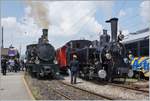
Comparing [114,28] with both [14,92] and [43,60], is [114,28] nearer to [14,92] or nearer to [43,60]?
[43,60]

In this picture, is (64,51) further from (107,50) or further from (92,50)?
(107,50)

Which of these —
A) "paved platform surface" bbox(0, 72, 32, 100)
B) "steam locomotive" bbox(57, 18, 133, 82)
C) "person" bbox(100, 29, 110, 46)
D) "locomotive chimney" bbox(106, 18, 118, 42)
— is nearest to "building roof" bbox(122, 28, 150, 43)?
"steam locomotive" bbox(57, 18, 133, 82)

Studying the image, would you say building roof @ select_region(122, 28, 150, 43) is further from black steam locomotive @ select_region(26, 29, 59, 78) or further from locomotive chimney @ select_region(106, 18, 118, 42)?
black steam locomotive @ select_region(26, 29, 59, 78)

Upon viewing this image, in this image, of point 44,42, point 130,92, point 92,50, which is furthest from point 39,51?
point 130,92

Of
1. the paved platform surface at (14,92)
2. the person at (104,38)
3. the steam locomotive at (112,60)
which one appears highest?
the person at (104,38)

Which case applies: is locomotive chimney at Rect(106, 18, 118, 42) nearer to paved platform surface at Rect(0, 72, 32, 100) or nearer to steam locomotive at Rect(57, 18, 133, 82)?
steam locomotive at Rect(57, 18, 133, 82)

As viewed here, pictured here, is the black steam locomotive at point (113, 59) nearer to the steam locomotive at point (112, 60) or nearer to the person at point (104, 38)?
the steam locomotive at point (112, 60)

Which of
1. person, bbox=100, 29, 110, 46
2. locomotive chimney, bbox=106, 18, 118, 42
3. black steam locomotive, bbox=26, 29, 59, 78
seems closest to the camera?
locomotive chimney, bbox=106, 18, 118, 42

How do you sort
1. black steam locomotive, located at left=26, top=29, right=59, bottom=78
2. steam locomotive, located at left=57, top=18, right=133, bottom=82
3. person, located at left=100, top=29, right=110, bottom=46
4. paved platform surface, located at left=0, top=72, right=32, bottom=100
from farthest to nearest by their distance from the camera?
black steam locomotive, located at left=26, top=29, right=59, bottom=78, person, located at left=100, top=29, right=110, bottom=46, steam locomotive, located at left=57, top=18, right=133, bottom=82, paved platform surface, located at left=0, top=72, right=32, bottom=100

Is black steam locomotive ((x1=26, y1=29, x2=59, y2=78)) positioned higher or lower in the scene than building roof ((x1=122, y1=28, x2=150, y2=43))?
lower

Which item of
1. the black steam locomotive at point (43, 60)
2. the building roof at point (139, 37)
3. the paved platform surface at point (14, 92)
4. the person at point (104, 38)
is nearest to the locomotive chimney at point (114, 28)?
the person at point (104, 38)

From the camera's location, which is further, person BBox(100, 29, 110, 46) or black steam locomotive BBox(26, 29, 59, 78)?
black steam locomotive BBox(26, 29, 59, 78)

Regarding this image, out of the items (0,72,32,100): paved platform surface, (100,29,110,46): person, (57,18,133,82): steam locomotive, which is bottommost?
(0,72,32,100): paved platform surface

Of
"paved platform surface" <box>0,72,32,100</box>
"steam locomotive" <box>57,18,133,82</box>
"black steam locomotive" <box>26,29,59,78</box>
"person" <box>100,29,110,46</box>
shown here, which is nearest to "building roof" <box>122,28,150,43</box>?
"steam locomotive" <box>57,18,133,82</box>
